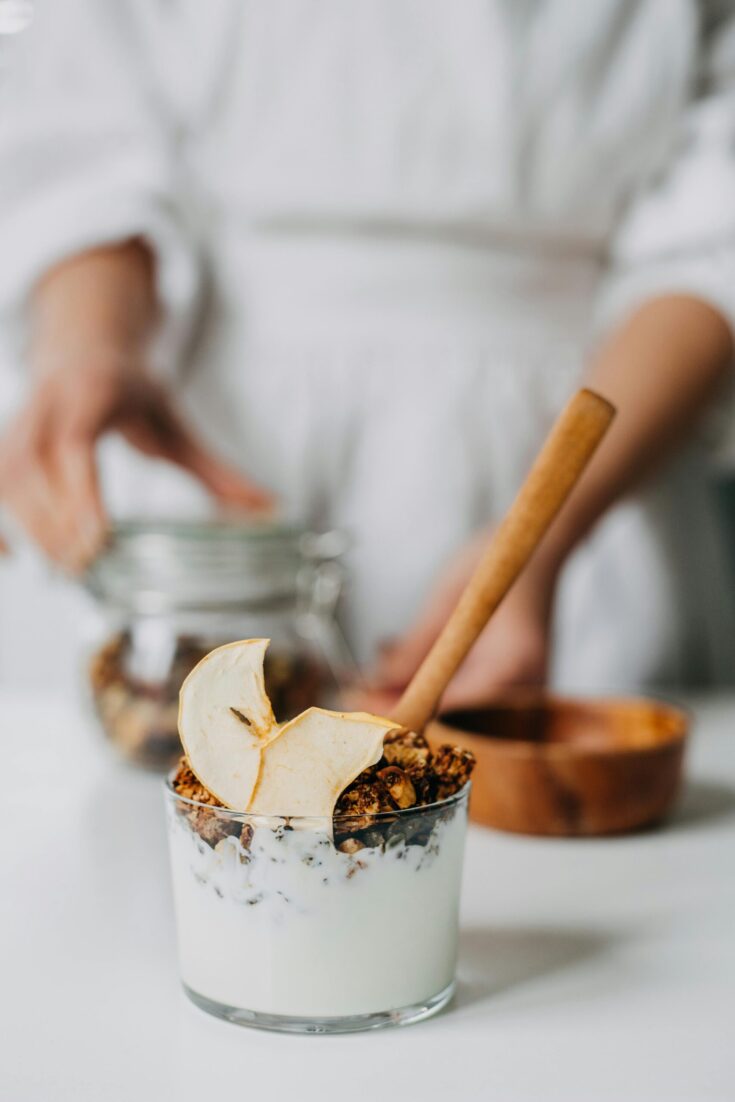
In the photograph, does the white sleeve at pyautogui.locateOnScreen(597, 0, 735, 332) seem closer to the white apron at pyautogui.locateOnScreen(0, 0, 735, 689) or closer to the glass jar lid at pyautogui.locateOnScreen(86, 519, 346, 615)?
the white apron at pyautogui.locateOnScreen(0, 0, 735, 689)

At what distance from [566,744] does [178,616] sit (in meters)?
0.21

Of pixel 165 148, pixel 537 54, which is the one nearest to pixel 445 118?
pixel 537 54

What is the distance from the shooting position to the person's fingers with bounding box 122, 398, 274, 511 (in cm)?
70

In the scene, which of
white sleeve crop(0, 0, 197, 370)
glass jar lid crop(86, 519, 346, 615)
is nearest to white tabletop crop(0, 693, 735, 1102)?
glass jar lid crop(86, 519, 346, 615)

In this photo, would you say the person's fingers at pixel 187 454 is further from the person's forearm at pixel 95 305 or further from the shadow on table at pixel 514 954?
the shadow on table at pixel 514 954

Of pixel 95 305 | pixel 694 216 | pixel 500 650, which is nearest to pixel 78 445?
pixel 95 305

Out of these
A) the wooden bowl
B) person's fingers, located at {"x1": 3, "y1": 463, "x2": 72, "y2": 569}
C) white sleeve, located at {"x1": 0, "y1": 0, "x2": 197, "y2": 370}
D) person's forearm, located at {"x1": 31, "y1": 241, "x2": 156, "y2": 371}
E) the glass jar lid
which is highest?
white sleeve, located at {"x1": 0, "y1": 0, "x2": 197, "y2": 370}

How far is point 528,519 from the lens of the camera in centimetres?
37

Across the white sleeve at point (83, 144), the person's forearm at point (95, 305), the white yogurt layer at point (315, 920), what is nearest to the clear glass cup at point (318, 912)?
the white yogurt layer at point (315, 920)

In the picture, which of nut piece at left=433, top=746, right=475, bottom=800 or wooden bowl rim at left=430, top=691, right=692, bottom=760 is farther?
wooden bowl rim at left=430, top=691, right=692, bottom=760

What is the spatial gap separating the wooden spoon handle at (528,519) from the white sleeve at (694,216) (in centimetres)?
51

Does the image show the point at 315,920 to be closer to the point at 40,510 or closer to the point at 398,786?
the point at 398,786

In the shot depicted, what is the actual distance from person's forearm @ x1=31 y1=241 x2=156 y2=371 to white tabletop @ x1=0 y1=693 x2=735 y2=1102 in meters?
0.32

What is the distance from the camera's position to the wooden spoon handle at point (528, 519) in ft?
1.19
